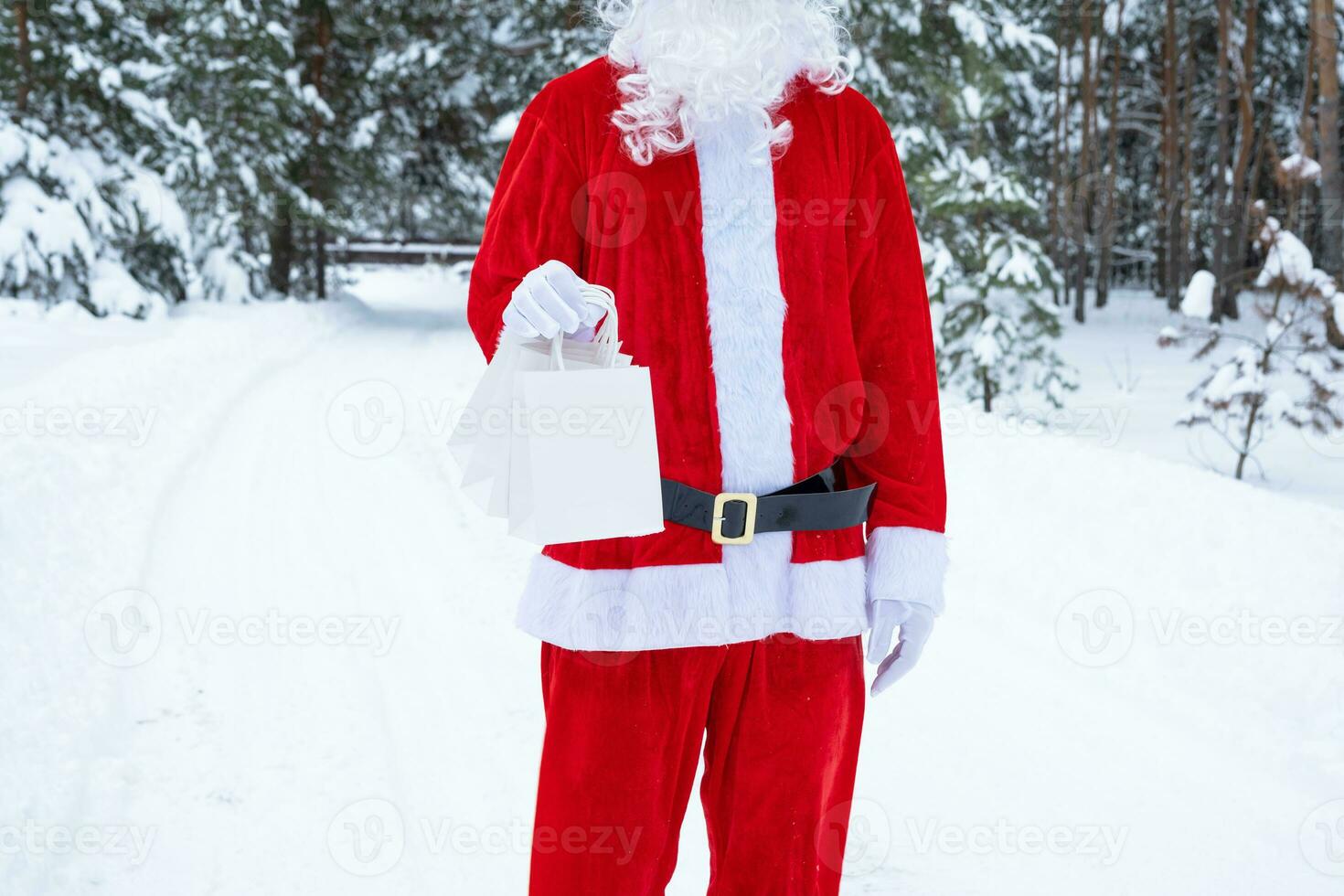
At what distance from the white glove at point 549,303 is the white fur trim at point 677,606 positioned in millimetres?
391

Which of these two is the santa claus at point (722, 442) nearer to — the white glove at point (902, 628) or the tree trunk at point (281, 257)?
the white glove at point (902, 628)

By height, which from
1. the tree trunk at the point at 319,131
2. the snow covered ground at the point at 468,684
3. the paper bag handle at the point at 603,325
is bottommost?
the snow covered ground at the point at 468,684

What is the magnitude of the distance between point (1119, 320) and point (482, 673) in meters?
18.3

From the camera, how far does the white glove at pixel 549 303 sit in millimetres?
1302

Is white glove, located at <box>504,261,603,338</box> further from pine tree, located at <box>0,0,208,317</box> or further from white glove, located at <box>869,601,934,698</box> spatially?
pine tree, located at <box>0,0,208,317</box>

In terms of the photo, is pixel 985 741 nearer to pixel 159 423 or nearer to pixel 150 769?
pixel 150 769

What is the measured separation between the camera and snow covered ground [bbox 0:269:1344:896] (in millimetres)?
2637

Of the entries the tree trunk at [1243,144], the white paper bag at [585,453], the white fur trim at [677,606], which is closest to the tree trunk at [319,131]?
the tree trunk at [1243,144]

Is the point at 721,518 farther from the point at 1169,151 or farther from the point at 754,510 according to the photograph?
the point at 1169,151

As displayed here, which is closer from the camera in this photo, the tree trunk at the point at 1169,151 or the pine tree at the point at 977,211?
the pine tree at the point at 977,211

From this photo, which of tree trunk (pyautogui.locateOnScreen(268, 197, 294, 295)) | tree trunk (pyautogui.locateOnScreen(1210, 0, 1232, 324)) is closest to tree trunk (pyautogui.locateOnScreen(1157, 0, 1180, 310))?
tree trunk (pyautogui.locateOnScreen(1210, 0, 1232, 324))

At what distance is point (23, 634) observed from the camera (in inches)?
142

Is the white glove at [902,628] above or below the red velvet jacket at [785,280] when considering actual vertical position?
below

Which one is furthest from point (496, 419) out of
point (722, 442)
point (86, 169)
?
point (86, 169)
